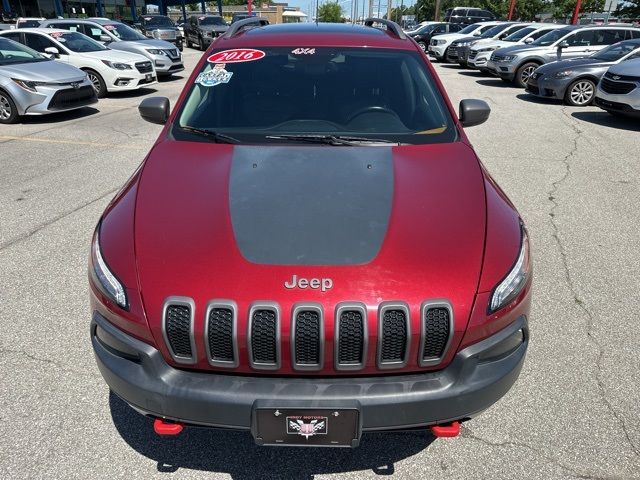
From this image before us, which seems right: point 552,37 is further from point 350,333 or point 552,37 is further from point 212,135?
point 350,333

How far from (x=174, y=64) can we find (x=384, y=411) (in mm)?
14920

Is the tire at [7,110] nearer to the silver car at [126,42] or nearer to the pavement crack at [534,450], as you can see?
the silver car at [126,42]

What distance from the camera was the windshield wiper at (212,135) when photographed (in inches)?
116

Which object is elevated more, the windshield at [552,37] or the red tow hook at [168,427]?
the red tow hook at [168,427]

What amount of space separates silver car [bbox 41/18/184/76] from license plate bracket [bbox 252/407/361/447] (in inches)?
537

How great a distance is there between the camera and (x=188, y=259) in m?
2.08

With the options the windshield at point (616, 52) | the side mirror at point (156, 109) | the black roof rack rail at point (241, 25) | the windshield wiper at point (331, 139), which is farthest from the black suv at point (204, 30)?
the windshield wiper at point (331, 139)

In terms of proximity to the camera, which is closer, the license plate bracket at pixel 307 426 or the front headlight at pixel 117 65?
the license plate bracket at pixel 307 426

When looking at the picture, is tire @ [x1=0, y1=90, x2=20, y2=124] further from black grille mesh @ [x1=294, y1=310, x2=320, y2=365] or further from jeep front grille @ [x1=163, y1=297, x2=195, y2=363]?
black grille mesh @ [x1=294, y1=310, x2=320, y2=365]

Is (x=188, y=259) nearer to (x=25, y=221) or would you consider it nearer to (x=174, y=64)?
(x=25, y=221)

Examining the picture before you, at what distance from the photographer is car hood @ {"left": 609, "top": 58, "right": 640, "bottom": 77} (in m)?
9.57

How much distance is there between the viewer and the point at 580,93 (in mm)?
12141

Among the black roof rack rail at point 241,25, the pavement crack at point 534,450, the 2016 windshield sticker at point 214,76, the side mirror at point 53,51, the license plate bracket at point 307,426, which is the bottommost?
the pavement crack at point 534,450

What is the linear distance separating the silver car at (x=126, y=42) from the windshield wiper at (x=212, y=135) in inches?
468
